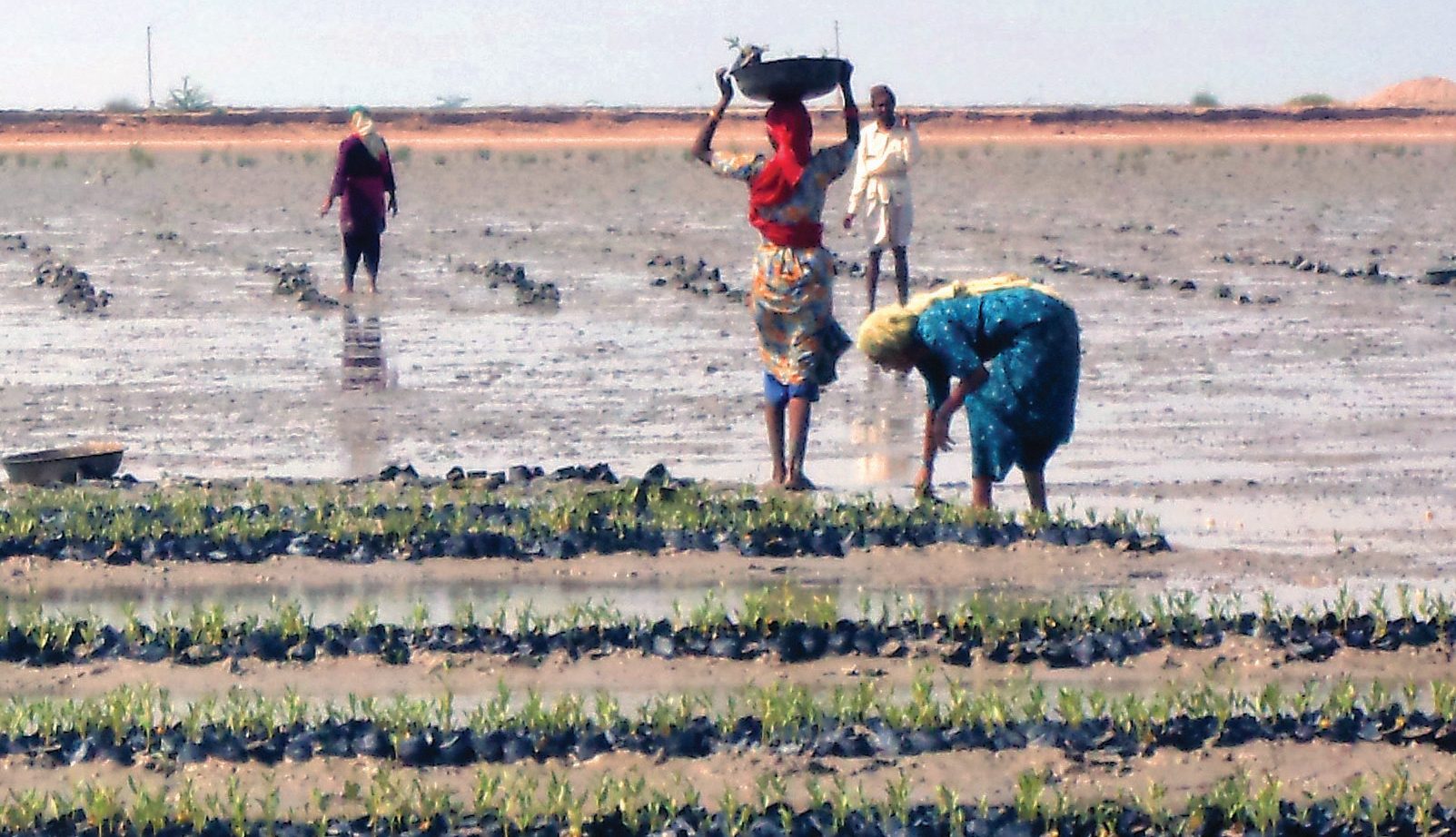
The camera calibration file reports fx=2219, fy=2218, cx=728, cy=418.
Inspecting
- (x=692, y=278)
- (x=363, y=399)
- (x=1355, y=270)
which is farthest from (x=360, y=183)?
(x=1355, y=270)

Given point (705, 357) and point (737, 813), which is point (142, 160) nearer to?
point (705, 357)

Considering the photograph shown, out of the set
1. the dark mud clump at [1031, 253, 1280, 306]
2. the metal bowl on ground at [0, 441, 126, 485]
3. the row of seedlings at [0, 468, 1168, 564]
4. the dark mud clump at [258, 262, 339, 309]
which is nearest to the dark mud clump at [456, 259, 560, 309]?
the dark mud clump at [258, 262, 339, 309]

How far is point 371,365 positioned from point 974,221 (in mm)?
16202

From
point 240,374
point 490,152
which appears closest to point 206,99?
point 490,152

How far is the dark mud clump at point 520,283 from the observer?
18547mm

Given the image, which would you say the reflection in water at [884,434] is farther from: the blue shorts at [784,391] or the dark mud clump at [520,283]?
the dark mud clump at [520,283]

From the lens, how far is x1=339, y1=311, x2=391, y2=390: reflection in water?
527 inches

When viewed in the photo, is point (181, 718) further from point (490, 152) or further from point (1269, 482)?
point (490, 152)

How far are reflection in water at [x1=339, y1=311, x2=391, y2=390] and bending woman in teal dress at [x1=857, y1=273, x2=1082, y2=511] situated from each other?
575 cm

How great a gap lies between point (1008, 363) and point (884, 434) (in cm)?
321

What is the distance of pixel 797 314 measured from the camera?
9.19m

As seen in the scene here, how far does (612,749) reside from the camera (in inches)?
229

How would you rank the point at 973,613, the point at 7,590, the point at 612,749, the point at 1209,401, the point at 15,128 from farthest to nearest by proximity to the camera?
the point at 15,128
the point at 1209,401
the point at 7,590
the point at 973,613
the point at 612,749

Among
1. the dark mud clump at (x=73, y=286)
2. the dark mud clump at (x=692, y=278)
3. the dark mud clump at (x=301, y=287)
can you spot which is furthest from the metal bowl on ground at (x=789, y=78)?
the dark mud clump at (x=73, y=286)
